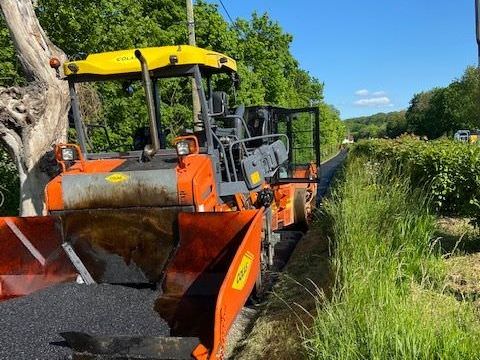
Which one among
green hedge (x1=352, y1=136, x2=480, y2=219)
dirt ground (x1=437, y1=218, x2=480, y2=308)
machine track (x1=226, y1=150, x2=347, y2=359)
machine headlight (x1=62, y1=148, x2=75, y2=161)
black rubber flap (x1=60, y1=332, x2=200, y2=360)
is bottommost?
machine track (x1=226, y1=150, x2=347, y2=359)

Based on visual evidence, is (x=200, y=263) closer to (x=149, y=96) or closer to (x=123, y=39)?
(x=149, y=96)

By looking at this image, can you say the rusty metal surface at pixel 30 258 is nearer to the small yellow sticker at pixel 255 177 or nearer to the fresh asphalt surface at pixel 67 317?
the fresh asphalt surface at pixel 67 317

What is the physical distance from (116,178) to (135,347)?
1903mm

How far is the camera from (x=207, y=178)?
5266 mm

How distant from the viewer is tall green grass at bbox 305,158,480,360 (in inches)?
113

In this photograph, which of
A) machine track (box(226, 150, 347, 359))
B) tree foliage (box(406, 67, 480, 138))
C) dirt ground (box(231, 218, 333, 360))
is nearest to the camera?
dirt ground (box(231, 218, 333, 360))

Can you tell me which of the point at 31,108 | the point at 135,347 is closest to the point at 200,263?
the point at 135,347

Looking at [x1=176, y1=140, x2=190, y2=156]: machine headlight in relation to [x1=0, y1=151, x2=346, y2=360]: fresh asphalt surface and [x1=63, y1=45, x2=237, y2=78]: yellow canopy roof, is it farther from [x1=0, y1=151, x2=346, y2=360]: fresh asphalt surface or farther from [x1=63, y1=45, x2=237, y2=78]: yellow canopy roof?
→ [x1=0, y1=151, x2=346, y2=360]: fresh asphalt surface

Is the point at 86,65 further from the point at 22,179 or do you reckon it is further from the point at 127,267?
the point at 22,179

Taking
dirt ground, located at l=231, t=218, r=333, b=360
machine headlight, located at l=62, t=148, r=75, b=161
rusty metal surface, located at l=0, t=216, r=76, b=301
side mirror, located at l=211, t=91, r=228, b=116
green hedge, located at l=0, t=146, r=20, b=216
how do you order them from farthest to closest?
green hedge, located at l=0, t=146, r=20, b=216
side mirror, located at l=211, t=91, r=228, b=116
machine headlight, located at l=62, t=148, r=75, b=161
rusty metal surface, located at l=0, t=216, r=76, b=301
dirt ground, located at l=231, t=218, r=333, b=360

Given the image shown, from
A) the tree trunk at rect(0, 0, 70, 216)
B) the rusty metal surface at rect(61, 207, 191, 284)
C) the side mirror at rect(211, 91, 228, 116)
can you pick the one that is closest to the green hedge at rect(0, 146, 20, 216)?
the tree trunk at rect(0, 0, 70, 216)

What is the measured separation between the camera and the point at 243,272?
426cm

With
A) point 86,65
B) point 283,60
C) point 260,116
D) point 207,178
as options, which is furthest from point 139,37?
point 283,60

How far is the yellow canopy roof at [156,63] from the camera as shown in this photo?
17.5ft
